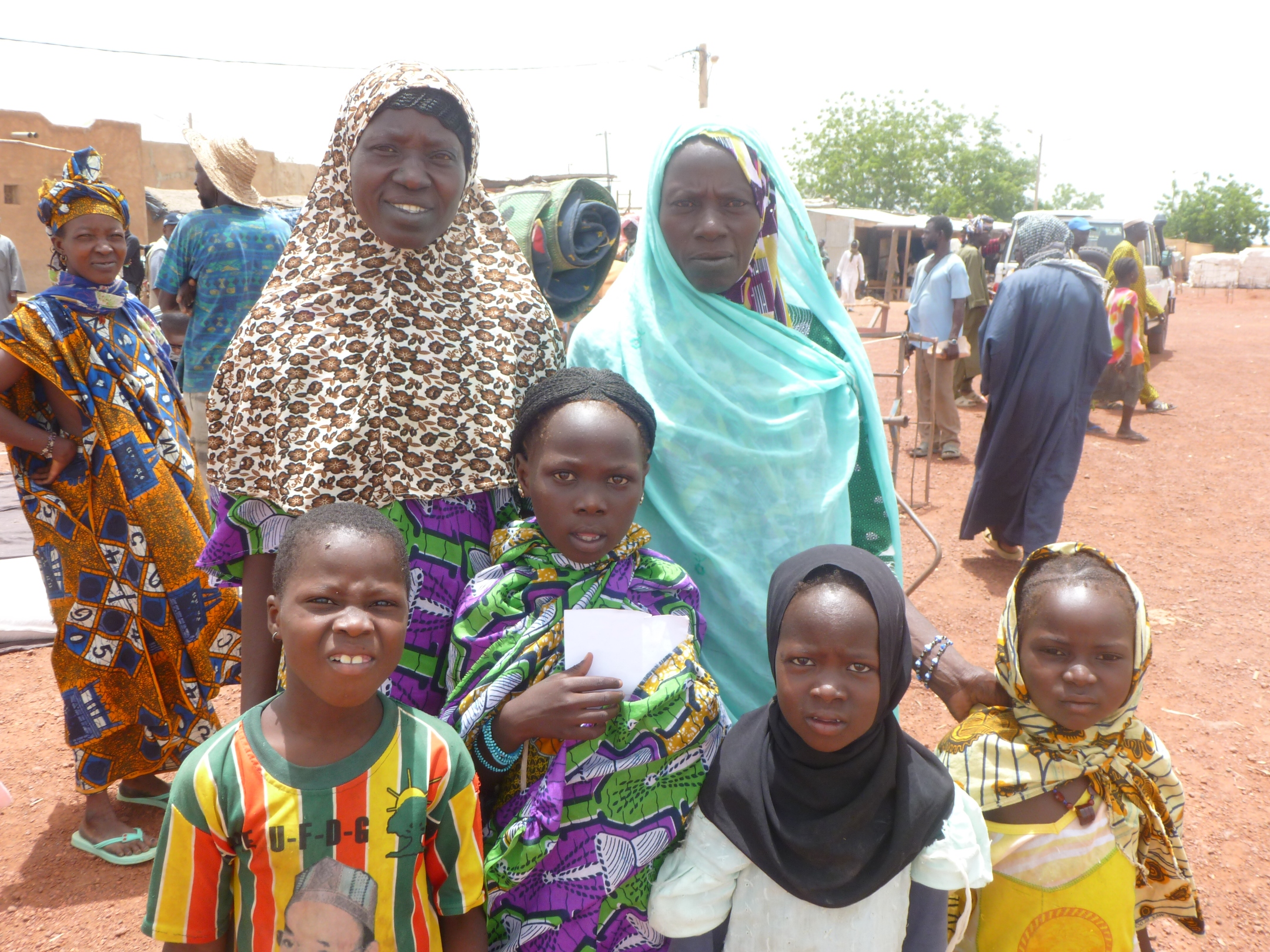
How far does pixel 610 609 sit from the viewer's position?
174 centimetres

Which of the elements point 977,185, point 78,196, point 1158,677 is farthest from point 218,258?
point 977,185

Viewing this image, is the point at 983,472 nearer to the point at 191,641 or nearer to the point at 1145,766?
the point at 1145,766

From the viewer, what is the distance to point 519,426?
190cm

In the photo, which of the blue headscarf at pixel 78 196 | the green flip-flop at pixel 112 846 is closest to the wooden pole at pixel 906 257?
the blue headscarf at pixel 78 196

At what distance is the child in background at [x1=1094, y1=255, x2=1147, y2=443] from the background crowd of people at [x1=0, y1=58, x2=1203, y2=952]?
893cm

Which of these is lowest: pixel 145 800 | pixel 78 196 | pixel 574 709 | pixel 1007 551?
pixel 1007 551

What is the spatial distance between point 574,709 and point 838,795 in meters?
0.53

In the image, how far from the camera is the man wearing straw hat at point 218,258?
4.64m

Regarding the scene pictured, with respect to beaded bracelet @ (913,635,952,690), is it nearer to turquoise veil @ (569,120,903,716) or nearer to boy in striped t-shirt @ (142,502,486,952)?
turquoise veil @ (569,120,903,716)

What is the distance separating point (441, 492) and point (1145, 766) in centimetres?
164

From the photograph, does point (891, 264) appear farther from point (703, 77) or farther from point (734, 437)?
point (734, 437)

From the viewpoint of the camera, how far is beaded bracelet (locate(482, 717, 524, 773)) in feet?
5.64

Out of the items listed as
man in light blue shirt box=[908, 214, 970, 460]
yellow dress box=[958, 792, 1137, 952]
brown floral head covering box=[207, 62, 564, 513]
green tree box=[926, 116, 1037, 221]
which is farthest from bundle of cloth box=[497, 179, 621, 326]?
green tree box=[926, 116, 1037, 221]

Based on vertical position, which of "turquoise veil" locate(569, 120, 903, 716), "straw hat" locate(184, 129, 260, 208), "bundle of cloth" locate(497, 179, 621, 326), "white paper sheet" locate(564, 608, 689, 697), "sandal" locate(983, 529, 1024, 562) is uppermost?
"straw hat" locate(184, 129, 260, 208)
